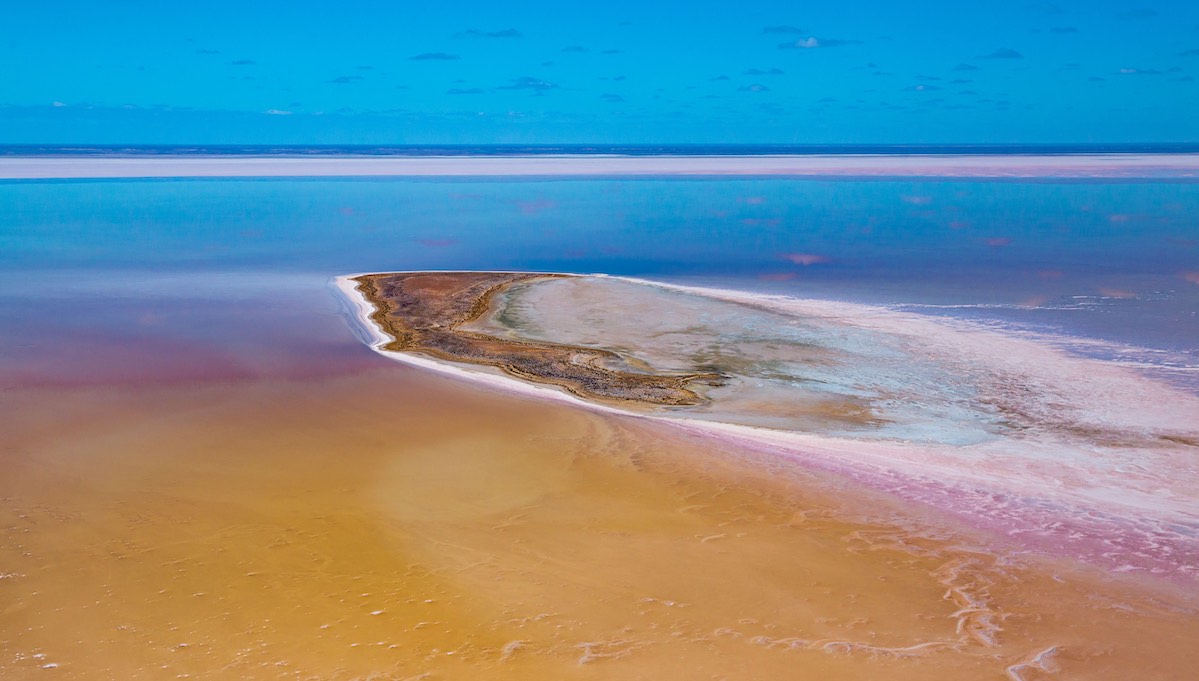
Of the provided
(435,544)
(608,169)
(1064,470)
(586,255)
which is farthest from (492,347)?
(608,169)

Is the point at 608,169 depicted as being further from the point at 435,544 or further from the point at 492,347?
the point at 435,544

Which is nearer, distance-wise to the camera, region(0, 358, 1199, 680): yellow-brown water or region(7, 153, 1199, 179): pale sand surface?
region(0, 358, 1199, 680): yellow-brown water

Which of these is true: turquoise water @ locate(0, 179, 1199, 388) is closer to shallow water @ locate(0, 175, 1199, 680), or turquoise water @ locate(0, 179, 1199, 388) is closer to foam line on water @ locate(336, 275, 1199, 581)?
shallow water @ locate(0, 175, 1199, 680)

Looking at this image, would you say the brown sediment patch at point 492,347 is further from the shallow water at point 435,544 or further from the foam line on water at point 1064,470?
the shallow water at point 435,544

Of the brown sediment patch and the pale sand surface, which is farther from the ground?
the pale sand surface

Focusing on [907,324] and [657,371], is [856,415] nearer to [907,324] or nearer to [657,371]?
[657,371]

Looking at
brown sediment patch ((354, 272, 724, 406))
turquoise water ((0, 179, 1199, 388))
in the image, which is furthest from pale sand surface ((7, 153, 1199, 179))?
brown sediment patch ((354, 272, 724, 406))

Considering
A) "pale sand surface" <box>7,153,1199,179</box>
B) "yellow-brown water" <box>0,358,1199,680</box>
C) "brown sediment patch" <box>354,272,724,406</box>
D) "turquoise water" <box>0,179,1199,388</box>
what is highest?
"pale sand surface" <box>7,153,1199,179</box>
